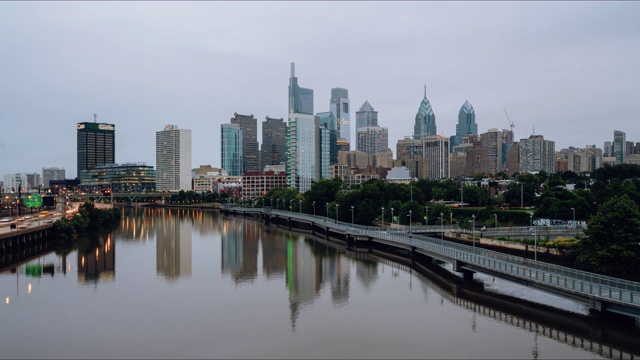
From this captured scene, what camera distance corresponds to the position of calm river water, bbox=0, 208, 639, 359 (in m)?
31.7

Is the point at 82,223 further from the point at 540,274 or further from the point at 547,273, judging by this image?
the point at 547,273

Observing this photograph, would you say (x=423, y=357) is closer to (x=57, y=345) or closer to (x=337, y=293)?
(x=337, y=293)

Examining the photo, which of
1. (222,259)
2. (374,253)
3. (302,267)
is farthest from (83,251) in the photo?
(374,253)

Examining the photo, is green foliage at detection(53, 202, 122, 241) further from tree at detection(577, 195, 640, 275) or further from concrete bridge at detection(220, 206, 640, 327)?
tree at detection(577, 195, 640, 275)

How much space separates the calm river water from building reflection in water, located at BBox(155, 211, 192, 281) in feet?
1.58

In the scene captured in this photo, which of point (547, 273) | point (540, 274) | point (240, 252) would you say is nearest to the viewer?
point (547, 273)

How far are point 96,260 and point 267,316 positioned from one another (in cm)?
3658

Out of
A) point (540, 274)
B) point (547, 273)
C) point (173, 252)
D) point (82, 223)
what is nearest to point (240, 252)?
point (173, 252)

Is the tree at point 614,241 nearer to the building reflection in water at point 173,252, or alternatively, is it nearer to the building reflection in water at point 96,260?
the building reflection in water at point 173,252

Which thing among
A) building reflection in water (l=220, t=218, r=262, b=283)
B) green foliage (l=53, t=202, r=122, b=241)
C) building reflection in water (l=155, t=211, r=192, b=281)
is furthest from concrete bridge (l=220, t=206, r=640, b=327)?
green foliage (l=53, t=202, r=122, b=241)

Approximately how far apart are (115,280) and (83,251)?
79.3ft

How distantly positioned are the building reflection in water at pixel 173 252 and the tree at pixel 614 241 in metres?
Answer: 39.8

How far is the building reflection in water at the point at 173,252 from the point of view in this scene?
58.6m

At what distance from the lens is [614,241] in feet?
144
